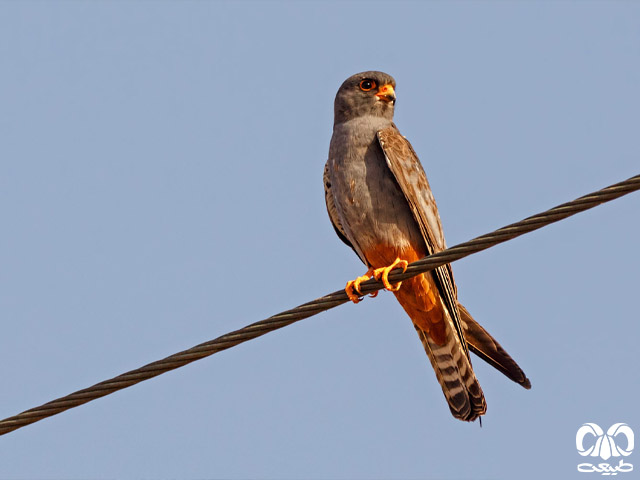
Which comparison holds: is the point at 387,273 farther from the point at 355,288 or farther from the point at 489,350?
the point at 489,350

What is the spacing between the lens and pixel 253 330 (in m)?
4.89

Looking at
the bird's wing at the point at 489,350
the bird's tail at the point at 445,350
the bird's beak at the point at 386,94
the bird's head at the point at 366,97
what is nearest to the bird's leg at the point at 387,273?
the bird's tail at the point at 445,350

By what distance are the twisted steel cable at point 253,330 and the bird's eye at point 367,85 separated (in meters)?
3.07

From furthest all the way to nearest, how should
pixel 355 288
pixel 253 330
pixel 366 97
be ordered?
pixel 366 97 → pixel 355 288 → pixel 253 330

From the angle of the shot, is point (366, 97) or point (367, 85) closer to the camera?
point (366, 97)

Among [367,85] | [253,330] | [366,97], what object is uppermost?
[367,85]

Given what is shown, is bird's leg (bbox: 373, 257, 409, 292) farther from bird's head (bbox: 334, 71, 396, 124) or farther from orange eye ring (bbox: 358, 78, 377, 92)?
orange eye ring (bbox: 358, 78, 377, 92)

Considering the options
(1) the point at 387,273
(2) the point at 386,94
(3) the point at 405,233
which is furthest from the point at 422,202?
(2) the point at 386,94

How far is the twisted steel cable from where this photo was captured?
14.8 ft

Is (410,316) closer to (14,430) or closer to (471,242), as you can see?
(471,242)

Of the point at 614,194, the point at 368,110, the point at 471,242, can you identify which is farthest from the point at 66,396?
the point at 368,110

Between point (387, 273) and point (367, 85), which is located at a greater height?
point (367, 85)

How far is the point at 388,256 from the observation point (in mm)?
7152

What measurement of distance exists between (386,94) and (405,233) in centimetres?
135
